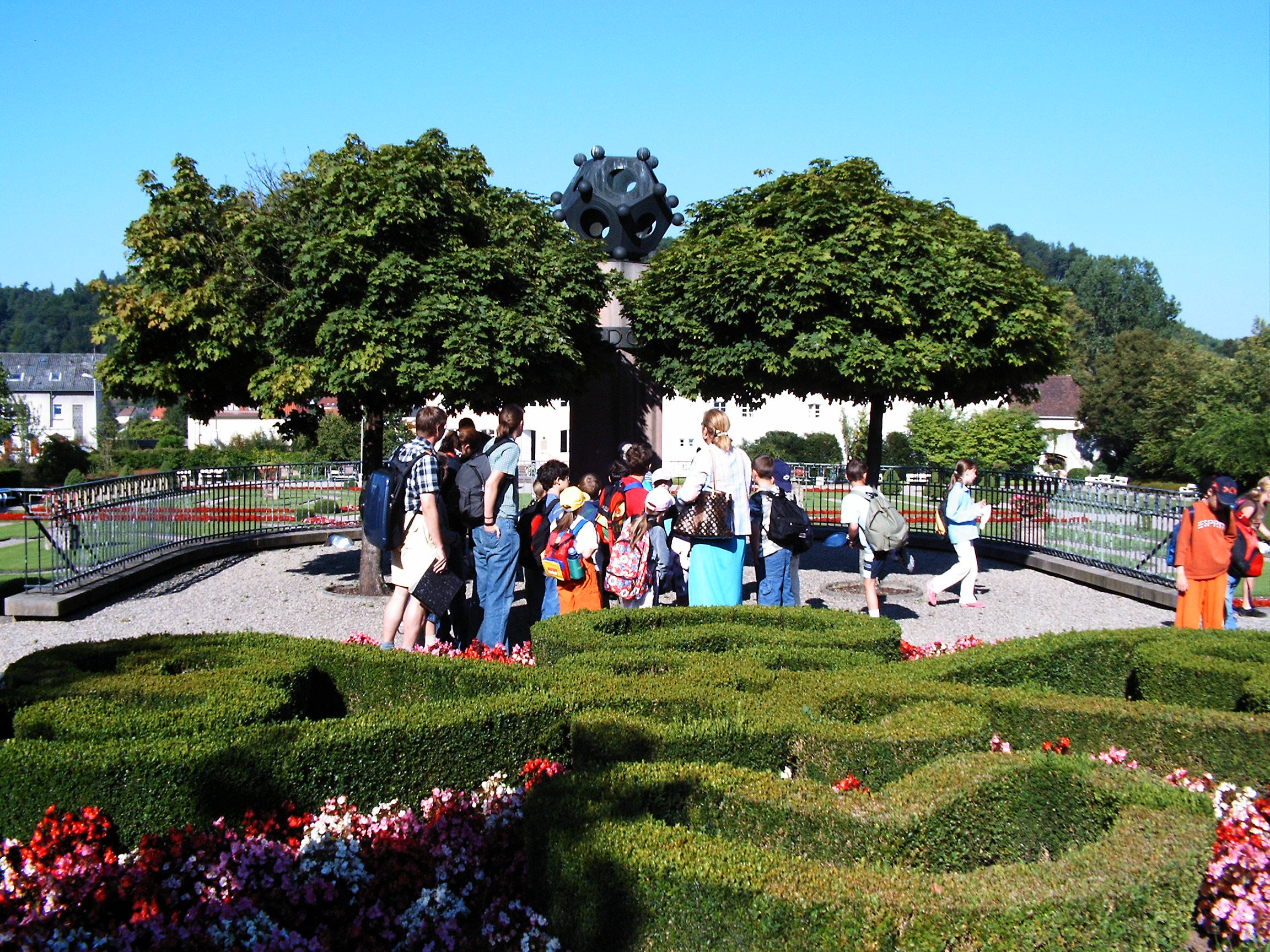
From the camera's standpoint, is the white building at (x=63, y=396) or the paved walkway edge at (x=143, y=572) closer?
the paved walkway edge at (x=143, y=572)

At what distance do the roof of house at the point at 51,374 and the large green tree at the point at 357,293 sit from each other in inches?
3328

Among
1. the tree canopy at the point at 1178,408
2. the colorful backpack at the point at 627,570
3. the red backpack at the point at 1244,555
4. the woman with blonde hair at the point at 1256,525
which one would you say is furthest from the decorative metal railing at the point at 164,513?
the tree canopy at the point at 1178,408

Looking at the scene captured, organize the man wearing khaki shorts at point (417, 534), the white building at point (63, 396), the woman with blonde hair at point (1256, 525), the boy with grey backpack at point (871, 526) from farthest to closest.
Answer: the white building at point (63, 396) → the woman with blonde hair at point (1256, 525) → the boy with grey backpack at point (871, 526) → the man wearing khaki shorts at point (417, 534)

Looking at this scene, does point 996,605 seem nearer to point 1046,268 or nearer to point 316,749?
point 316,749

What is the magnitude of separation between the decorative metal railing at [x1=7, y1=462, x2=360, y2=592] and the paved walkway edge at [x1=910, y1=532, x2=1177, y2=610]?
10202mm

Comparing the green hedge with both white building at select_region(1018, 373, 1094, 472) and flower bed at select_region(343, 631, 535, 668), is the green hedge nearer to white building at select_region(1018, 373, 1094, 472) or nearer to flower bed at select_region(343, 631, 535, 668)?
flower bed at select_region(343, 631, 535, 668)

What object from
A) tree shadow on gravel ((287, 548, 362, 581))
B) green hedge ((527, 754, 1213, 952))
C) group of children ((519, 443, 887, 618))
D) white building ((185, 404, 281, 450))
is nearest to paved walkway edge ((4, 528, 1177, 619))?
tree shadow on gravel ((287, 548, 362, 581))

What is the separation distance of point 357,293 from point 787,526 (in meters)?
5.30

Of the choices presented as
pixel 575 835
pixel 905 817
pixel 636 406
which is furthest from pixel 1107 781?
pixel 636 406

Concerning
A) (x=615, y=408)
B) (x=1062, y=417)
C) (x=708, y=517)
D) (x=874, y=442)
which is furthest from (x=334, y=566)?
(x=1062, y=417)

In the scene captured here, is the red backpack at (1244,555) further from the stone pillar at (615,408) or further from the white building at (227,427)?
the white building at (227,427)

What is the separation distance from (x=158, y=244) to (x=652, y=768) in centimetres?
1042

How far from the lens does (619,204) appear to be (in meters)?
14.2

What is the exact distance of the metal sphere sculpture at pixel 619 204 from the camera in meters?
14.0
